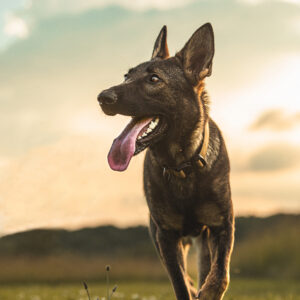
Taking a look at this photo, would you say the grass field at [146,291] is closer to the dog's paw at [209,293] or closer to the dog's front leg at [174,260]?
the dog's front leg at [174,260]

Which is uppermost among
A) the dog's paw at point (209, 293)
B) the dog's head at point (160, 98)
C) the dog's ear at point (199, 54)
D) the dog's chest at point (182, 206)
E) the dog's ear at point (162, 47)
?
the dog's ear at point (162, 47)

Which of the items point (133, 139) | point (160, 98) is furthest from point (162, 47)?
point (133, 139)

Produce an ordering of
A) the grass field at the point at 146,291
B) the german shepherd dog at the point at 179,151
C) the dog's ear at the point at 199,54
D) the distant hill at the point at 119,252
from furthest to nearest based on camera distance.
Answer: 1. the distant hill at the point at 119,252
2. the grass field at the point at 146,291
3. the dog's ear at the point at 199,54
4. the german shepherd dog at the point at 179,151

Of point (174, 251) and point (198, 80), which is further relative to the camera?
point (174, 251)

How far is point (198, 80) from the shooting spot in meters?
4.84

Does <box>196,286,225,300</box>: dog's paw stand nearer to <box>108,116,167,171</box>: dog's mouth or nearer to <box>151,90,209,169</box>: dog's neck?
<box>151,90,209,169</box>: dog's neck

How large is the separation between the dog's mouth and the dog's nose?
11.9 inches

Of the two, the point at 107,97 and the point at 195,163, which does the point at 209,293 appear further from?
the point at 107,97

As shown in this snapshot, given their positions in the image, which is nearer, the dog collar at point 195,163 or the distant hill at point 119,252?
the dog collar at point 195,163

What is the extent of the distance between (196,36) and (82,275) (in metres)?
12.5

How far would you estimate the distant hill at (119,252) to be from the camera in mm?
15789

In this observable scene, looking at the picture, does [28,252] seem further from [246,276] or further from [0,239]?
[246,276]

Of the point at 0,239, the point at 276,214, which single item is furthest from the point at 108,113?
the point at 0,239

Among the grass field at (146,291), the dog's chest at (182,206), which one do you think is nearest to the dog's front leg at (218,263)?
the dog's chest at (182,206)
